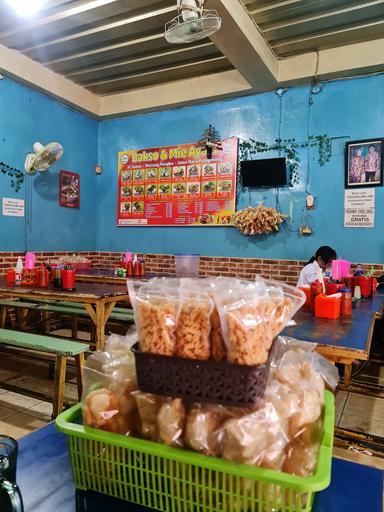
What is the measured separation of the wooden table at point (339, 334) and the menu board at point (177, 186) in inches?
136

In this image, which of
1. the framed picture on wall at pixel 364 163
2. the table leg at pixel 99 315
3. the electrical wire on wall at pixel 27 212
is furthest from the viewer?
the electrical wire on wall at pixel 27 212

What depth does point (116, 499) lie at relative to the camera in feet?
2.40

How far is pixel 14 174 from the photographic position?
17.0 ft

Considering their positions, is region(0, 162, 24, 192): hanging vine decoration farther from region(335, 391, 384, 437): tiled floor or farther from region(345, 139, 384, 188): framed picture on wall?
region(335, 391, 384, 437): tiled floor

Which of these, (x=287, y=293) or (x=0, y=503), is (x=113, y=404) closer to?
(x=0, y=503)

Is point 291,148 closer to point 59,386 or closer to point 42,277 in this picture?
point 42,277

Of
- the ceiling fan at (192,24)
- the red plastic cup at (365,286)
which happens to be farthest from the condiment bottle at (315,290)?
the ceiling fan at (192,24)

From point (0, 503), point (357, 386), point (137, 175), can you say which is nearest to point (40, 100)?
point (137, 175)

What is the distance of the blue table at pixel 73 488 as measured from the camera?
725mm

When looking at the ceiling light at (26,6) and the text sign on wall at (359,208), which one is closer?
the ceiling light at (26,6)

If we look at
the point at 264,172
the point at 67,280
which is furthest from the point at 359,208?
the point at 67,280

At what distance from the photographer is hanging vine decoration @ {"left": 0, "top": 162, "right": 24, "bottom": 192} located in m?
5.05

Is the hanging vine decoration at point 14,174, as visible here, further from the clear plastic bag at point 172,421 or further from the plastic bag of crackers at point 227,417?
the clear plastic bag at point 172,421

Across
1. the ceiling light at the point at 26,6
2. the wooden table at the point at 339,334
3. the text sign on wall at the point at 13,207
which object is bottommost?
the wooden table at the point at 339,334
